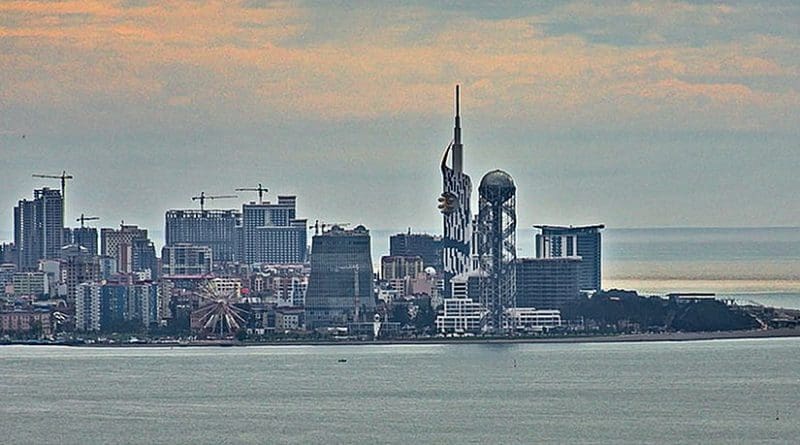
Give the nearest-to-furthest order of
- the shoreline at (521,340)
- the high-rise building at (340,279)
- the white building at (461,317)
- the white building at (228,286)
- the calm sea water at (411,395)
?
the calm sea water at (411,395), the shoreline at (521,340), the white building at (461,317), the high-rise building at (340,279), the white building at (228,286)

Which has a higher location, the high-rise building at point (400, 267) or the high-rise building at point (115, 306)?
the high-rise building at point (400, 267)

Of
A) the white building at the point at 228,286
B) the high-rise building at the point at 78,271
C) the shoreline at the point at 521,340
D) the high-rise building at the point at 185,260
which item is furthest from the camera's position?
the high-rise building at the point at 185,260

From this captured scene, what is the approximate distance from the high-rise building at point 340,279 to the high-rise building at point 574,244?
6765mm

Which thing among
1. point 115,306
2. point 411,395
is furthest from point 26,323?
point 411,395

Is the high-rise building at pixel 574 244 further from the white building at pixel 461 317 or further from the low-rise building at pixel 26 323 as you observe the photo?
the low-rise building at pixel 26 323

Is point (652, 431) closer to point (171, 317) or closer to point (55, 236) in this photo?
point (171, 317)

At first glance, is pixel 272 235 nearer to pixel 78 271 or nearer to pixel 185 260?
pixel 185 260

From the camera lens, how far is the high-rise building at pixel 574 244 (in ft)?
252

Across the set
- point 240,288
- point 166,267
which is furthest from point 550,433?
point 166,267

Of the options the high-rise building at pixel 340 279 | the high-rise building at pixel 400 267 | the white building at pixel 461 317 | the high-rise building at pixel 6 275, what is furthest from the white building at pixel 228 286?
the white building at pixel 461 317

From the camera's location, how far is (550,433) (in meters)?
36.2

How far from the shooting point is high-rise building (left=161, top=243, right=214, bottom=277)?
91169 mm

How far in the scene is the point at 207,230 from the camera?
103875 mm

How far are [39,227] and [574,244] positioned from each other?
26612 mm
